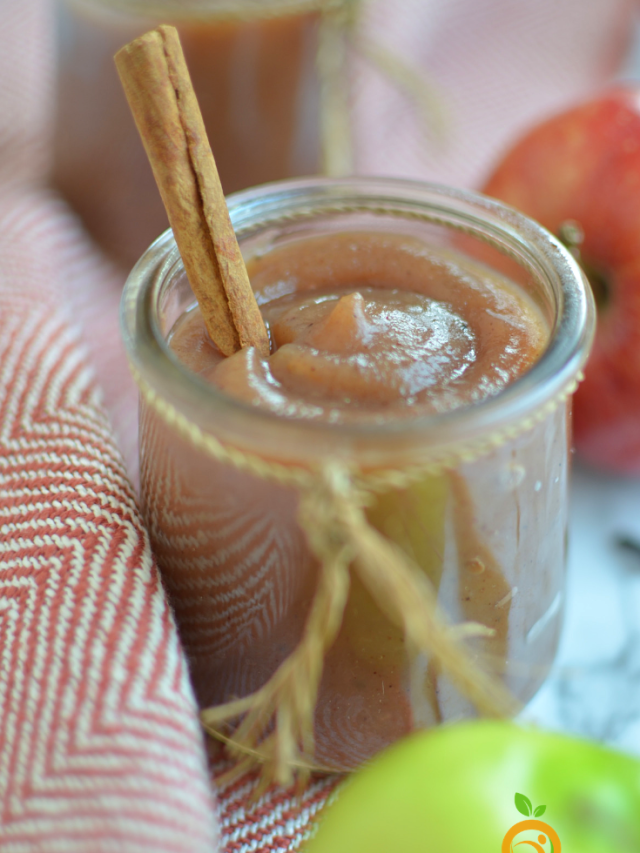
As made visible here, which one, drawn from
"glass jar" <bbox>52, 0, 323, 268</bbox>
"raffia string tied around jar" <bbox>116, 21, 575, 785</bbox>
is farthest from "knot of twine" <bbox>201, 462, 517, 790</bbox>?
"glass jar" <bbox>52, 0, 323, 268</bbox>

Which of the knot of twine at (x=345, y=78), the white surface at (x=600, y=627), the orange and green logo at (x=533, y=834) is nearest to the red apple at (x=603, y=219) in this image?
the white surface at (x=600, y=627)

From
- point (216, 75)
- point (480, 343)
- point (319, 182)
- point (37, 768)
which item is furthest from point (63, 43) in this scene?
point (37, 768)

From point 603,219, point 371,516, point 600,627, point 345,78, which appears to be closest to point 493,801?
point 371,516

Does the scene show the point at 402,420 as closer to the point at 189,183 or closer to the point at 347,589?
the point at 347,589

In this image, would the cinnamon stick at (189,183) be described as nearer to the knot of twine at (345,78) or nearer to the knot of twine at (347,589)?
the knot of twine at (347,589)

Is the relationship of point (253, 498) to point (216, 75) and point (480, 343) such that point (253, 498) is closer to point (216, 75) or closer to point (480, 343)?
point (480, 343)

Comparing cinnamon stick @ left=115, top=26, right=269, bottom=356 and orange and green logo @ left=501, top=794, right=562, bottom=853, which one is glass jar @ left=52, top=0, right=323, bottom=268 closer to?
cinnamon stick @ left=115, top=26, right=269, bottom=356

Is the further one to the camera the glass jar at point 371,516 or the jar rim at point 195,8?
the jar rim at point 195,8
